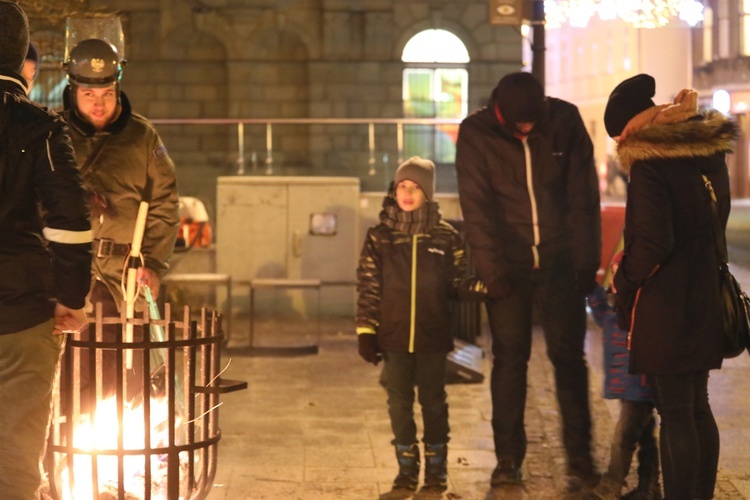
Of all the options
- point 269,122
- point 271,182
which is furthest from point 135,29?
point 271,182

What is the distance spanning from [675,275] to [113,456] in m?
2.38

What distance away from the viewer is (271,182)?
40.9 ft

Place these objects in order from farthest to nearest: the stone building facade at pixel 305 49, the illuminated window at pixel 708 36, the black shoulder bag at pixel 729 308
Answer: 1. the illuminated window at pixel 708 36
2. the stone building facade at pixel 305 49
3. the black shoulder bag at pixel 729 308

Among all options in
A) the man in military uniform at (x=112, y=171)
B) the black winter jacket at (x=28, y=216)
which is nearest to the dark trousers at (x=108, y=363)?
the man in military uniform at (x=112, y=171)

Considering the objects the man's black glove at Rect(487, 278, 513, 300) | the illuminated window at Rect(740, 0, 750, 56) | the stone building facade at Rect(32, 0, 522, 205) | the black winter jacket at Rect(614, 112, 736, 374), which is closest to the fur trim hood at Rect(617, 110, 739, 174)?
the black winter jacket at Rect(614, 112, 736, 374)

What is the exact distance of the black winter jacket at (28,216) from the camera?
13.9 feet

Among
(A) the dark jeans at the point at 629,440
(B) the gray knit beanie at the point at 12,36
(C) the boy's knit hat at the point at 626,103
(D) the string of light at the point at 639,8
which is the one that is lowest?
(A) the dark jeans at the point at 629,440

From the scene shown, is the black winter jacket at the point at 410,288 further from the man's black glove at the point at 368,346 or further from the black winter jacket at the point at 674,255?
the black winter jacket at the point at 674,255

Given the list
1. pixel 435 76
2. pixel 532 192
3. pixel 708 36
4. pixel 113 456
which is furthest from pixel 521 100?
pixel 708 36

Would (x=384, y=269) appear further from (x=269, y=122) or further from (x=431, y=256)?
(x=269, y=122)

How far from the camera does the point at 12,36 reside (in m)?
4.30

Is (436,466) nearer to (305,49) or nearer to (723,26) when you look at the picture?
(305,49)

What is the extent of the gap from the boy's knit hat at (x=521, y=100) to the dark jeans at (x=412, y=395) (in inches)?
48.4

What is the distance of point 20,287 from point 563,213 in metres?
3.01
